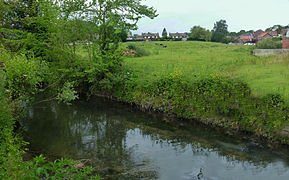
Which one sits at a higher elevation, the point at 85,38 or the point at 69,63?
the point at 85,38

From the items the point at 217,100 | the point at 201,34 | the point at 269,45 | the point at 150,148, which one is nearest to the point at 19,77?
the point at 150,148

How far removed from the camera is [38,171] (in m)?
4.52

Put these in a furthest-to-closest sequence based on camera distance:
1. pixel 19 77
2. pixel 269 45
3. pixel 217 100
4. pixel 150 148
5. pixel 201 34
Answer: pixel 201 34
pixel 269 45
pixel 217 100
pixel 150 148
pixel 19 77

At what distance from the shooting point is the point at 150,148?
11742 millimetres

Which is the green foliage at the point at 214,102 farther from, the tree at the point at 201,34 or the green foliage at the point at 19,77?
the tree at the point at 201,34

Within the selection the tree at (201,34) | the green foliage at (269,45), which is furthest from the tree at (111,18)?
the tree at (201,34)

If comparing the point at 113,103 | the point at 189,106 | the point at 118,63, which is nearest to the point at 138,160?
the point at 189,106

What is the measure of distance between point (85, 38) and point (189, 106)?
11507 millimetres

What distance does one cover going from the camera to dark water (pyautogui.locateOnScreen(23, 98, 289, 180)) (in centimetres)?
950

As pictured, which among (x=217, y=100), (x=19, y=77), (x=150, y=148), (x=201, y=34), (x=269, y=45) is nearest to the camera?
(x=19, y=77)

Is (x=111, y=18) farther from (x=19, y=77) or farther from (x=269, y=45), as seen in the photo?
(x=269, y=45)

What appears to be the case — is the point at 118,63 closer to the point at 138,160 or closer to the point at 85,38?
the point at 85,38

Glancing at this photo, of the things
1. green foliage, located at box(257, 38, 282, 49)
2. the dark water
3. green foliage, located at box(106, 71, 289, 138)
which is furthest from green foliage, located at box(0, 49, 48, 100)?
green foliage, located at box(257, 38, 282, 49)

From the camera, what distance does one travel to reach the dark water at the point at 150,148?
374 inches
